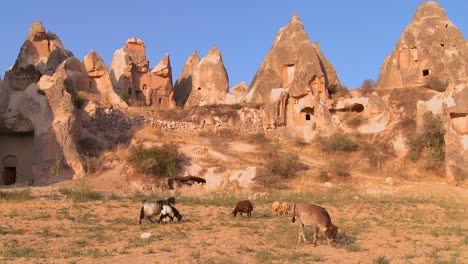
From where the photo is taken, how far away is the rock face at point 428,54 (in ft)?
103

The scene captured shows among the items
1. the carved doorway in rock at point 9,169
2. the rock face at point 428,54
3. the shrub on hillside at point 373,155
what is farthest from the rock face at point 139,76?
the rock face at point 428,54

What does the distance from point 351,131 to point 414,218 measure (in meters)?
15.9

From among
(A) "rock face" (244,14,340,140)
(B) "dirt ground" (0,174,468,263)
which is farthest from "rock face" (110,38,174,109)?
(B) "dirt ground" (0,174,468,263)

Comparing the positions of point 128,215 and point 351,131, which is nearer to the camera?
point 128,215

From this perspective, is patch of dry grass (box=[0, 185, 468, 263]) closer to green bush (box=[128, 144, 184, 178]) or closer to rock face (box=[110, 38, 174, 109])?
green bush (box=[128, 144, 184, 178])

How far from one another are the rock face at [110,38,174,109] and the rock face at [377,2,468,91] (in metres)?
13.9

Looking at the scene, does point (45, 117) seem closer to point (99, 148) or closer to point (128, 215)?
point (99, 148)

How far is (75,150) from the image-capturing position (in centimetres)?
1952

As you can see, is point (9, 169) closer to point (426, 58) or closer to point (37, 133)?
point (37, 133)

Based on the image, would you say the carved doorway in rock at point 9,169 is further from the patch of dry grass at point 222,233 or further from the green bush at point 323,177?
the green bush at point 323,177

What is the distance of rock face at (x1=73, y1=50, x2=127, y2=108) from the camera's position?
28.1 m

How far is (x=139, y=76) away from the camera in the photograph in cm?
3244

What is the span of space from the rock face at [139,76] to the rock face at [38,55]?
310 centimetres

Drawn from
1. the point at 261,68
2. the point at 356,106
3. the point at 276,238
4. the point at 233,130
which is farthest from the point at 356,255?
the point at 261,68
